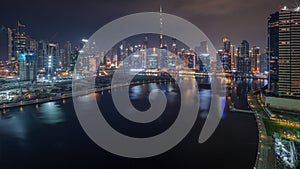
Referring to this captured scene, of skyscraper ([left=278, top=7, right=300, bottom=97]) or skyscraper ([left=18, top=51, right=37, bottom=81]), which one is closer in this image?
skyscraper ([left=278, top=7, right=300, bottom=97])

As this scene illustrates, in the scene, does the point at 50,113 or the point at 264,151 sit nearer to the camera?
the point at 264,151

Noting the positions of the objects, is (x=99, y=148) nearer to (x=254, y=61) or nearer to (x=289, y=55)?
(x=289, y=55)

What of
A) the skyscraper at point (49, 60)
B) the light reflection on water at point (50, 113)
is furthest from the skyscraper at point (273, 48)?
the skyscraper at point (49, 60)

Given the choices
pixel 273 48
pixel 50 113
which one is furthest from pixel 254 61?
pixel 50 113

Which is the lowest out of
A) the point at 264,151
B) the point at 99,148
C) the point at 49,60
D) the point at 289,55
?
the point at 99,148

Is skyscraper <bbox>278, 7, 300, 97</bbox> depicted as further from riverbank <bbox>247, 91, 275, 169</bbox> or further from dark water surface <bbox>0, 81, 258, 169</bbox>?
riverbank <bbox>247, 91, 275, 169</bbox>

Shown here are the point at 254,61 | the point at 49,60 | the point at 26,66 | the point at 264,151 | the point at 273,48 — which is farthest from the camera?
the point at 254,61

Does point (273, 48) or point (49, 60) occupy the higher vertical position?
point (49, 60)

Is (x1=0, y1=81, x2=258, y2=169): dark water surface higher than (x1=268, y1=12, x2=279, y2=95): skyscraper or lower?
lower

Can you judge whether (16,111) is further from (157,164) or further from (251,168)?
(251,168)

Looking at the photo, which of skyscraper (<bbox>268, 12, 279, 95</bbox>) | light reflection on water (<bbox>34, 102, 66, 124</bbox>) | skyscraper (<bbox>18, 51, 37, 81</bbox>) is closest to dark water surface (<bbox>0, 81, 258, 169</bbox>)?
light reflection on water (<bbox>34, 102, 66, 124</bbox>)

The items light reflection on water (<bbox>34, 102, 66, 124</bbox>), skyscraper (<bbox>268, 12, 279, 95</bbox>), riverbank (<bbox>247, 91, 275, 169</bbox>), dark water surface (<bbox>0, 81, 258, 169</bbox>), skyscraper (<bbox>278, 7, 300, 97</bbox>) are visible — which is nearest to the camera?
riverbank (<bbox>247, 91, 275, 169</bbox>)

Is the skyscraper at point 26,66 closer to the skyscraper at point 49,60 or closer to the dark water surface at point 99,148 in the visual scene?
the skyscraper at point 49,60

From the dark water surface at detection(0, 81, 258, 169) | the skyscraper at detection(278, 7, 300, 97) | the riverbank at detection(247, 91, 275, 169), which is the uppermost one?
the skyscraper at detection(278, 7, 300, 97)
